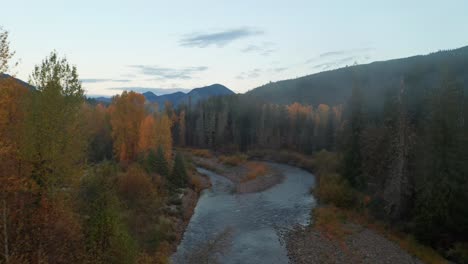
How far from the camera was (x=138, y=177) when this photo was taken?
36938 mm

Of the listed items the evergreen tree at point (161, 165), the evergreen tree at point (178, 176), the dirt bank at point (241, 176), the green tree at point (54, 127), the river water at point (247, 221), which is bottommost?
the dirt bank at point (241, 176)

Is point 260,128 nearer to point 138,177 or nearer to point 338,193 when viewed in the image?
point 338,193

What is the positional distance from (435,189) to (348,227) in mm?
9053

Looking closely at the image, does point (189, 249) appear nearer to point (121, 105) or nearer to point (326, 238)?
point (326, 238)

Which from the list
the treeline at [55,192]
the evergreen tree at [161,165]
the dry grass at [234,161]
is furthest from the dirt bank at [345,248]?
the dry grass at [234,161]

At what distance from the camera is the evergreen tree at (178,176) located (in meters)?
49.2

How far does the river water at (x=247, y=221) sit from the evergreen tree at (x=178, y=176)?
11.7ft

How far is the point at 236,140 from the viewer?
365 feet

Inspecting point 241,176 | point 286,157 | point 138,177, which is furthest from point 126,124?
point 286,157

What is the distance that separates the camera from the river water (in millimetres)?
28750

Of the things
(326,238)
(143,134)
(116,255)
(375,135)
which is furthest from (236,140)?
(116,255)

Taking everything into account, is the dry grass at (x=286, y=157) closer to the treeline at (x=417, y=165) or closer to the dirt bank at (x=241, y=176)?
the dirt bank at (x=241, y=176)

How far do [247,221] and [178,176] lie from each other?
15699mm

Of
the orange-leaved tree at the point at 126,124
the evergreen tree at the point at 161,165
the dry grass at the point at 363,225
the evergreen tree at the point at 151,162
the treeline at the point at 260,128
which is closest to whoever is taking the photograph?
the dry grass at the point at 363,225
